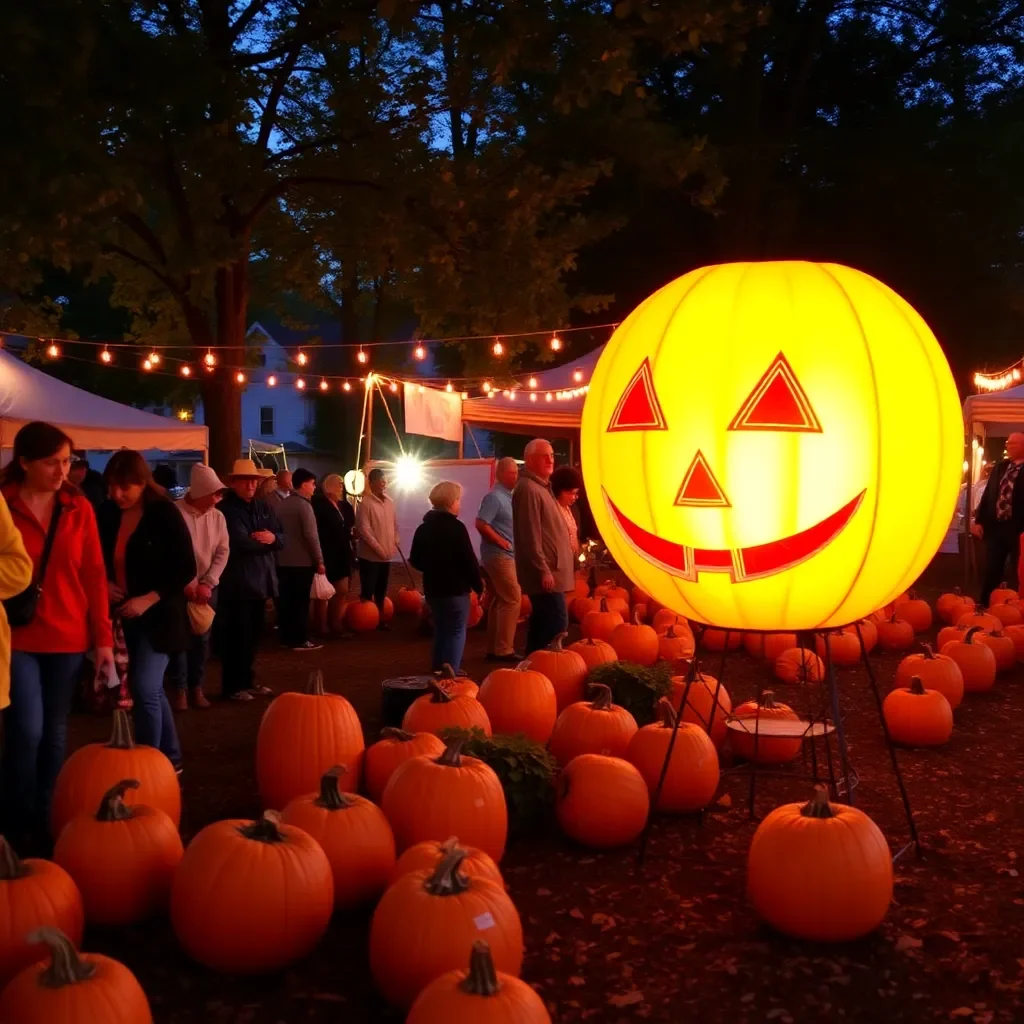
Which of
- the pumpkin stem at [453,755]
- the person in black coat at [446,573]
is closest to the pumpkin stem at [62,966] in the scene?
the pumpkin stem at [453,755]

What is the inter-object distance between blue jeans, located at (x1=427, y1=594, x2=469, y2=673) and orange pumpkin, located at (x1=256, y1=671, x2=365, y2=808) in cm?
271

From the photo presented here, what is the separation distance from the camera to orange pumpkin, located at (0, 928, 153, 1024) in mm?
2727

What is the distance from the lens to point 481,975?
8.86 feet

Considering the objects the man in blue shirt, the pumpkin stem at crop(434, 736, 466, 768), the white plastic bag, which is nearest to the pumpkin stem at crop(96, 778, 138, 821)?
the pumpkin stem at crop(434, 736, 466, 768)

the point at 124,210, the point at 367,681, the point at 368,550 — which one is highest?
the point at 124,210

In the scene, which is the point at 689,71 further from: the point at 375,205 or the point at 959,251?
the point at 375,205

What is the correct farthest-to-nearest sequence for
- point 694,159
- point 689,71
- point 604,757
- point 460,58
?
point 689,71 < point 694,159 < point 460,58 < point 604,757

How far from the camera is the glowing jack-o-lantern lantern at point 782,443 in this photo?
3410 mm

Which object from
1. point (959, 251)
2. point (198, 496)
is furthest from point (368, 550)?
point (959, 251)

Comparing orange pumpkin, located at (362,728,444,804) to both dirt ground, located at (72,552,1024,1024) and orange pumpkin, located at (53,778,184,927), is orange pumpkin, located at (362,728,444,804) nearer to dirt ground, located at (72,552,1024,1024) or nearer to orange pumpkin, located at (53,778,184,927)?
dirt ground, located at (72,552,1024,1024)

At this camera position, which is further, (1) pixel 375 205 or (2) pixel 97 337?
(2) pixel 97 337

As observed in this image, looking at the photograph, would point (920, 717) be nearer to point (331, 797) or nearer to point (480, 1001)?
point (331, 797)

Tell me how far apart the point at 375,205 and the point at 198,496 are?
876cm

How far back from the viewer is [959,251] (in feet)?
69.7
